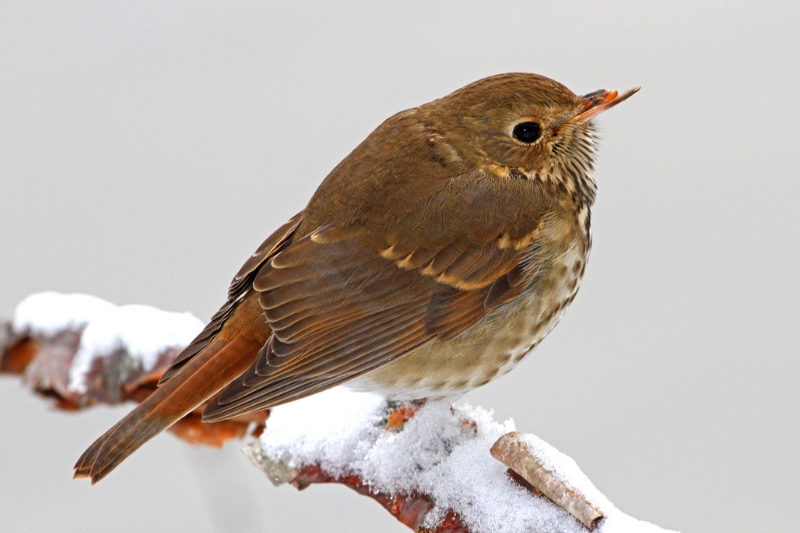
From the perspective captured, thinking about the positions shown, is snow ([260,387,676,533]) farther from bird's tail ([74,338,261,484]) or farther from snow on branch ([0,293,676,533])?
bird's tail ([74,338,261,484])

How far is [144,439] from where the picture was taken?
2262mm

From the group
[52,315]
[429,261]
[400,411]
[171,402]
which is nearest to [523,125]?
[429,261]

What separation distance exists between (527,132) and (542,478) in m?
0.99

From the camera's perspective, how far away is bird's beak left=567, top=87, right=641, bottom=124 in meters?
2.60

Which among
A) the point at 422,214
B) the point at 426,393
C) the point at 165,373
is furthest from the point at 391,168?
the point at 165,373

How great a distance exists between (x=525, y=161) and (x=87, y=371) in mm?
1257

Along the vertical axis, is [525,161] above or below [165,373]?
above

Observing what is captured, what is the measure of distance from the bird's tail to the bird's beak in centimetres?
98

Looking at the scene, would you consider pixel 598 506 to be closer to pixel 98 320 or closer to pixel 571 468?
pixel 571 468

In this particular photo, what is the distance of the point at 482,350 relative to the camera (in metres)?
2.62

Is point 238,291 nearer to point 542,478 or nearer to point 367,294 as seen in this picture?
point 367,294

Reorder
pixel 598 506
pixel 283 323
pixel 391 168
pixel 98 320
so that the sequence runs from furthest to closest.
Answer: pixel 98 320 < pixel 391 168 < pixel 283 323 < pixel 598 506

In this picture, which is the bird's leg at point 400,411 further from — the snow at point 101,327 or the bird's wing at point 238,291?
the snow at point 101,327

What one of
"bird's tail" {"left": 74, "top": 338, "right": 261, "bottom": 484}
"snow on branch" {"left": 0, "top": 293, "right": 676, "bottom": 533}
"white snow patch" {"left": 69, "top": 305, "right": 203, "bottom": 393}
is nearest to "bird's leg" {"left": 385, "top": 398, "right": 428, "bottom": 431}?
"snow on branch" {"left": 0, "top": 293, "right": 676, "bottom": 533}
